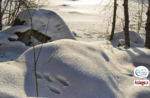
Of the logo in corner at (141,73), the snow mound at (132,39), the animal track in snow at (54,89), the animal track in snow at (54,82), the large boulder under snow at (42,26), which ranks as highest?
the large boulder under snow at (42,26)

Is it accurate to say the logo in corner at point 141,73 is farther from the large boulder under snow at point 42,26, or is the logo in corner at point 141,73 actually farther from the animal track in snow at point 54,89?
the large boulder under snow at point 42,26

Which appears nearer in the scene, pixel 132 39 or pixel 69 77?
pixel 69 77

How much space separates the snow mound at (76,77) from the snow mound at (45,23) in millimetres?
2126

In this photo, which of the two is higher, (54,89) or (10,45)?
(10,45)

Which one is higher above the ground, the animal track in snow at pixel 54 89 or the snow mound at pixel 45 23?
the snow mound at pixel 45 23

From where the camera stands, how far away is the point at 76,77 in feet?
6.57

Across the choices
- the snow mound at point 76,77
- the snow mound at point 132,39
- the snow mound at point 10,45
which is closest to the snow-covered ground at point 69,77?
the snow mound at point 76,77

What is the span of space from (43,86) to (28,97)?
1.08 feet

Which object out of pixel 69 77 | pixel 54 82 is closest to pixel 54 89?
pixel 54 82

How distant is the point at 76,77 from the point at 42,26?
3137 mm

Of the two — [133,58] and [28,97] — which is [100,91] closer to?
[28,97]

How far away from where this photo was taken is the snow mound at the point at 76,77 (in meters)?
1.89

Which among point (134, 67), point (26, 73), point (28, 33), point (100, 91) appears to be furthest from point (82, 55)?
point (28, 33)

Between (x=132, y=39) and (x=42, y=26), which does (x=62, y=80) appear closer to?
(x=42, y=26)
